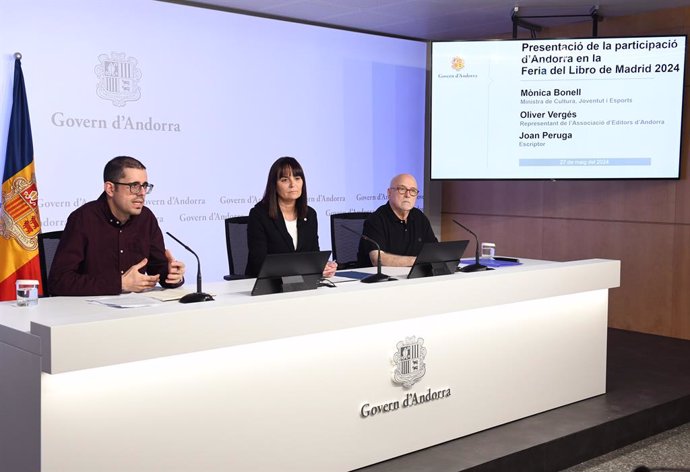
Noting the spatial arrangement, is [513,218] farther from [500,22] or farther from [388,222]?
[388,222]

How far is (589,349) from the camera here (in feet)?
13.8

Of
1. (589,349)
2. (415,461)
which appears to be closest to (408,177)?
(589,349)

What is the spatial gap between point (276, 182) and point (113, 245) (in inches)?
35.9

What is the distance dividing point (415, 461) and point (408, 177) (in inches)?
70.6

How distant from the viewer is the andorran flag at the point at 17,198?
4.75 m

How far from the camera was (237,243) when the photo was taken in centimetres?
455

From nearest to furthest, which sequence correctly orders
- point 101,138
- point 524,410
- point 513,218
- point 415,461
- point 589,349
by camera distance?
point 415,461 → point 524,410 → point 589,349 → point 101,138 → point 513,218

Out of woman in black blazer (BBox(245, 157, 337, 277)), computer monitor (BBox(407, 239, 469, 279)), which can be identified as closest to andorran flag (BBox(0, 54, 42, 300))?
woman in black blazer (BBox(245, 157, 337, 277))

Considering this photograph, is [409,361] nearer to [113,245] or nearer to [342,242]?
[113,245]

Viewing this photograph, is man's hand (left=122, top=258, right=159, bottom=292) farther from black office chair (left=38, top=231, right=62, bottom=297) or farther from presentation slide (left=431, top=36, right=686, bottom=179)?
presentation slide (left=431, top=36, right=686, bottom=179)

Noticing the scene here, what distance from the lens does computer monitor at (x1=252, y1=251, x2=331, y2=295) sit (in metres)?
2.95

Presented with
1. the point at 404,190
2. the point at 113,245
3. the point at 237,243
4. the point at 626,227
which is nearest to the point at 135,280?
the point at 113,245

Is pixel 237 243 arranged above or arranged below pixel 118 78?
below

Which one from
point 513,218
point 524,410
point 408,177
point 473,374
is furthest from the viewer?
point 513,218
